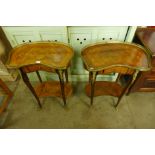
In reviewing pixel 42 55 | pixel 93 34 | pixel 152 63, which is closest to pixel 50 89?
pixel 42 55

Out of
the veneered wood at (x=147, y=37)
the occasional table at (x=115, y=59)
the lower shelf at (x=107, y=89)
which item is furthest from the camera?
the lower shelf at (x=107, y=89)

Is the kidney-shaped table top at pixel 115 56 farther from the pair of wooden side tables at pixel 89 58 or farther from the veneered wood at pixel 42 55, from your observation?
the veneered wood at pixel 42 55

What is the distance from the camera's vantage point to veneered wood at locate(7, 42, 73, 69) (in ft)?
3.84

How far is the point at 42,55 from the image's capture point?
1.25 m

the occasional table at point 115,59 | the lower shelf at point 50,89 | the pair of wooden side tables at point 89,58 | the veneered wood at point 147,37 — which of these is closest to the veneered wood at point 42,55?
the pair of wooden side tables at point 89,58

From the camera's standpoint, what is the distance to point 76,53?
1.68 meters

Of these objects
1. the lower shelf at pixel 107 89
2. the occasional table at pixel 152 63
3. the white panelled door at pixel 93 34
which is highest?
the white panelled door at pixel 93 34

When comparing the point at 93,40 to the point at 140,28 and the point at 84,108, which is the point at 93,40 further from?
the point at 84,108

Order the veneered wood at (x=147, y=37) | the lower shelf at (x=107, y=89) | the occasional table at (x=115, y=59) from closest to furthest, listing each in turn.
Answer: the occasional table at (x=115, y=59), the veneered wood at (x=147, y=37), the lower shelf at (x=107, y=89)

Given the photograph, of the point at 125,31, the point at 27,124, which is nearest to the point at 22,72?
the point at 27,124

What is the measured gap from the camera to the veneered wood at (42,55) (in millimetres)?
1170

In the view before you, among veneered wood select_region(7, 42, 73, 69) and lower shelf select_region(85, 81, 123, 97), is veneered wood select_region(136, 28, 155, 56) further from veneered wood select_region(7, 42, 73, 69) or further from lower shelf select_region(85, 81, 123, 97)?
veneered wood select_region(7, 42, 73, 69)

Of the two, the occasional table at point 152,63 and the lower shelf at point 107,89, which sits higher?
the occasional table at point 152,63

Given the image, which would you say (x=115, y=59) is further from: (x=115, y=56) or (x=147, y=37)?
(x=147, y=37)
